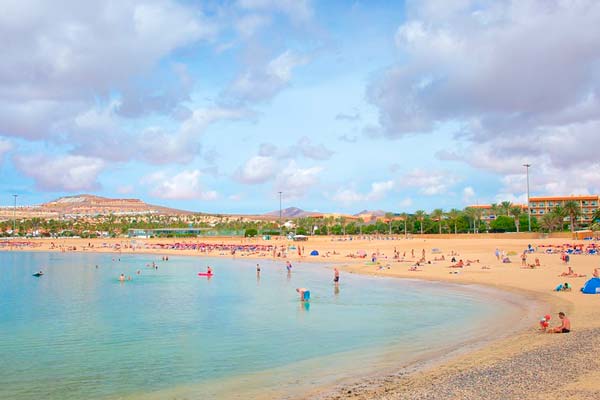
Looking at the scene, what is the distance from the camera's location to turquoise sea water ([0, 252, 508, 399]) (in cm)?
1262

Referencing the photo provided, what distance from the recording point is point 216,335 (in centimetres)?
1847

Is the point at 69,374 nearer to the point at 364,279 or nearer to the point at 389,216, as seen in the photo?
the point at 364,279

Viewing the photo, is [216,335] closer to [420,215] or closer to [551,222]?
[551,222]

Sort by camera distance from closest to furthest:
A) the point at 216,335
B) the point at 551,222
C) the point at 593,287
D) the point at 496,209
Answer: the point at 216,335
the point at 593,287
the point at 551,222
the point at 496,209

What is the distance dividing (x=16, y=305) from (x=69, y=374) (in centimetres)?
1683

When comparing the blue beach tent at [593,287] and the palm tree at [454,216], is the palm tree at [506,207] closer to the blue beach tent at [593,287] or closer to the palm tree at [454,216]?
the palm tree at [454,216]

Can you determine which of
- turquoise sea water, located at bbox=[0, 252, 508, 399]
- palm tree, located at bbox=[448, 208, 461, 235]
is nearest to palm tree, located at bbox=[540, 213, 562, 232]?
palm tree, located at bbox=[448, 208, 461, 235]

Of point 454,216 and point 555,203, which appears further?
point 555,203

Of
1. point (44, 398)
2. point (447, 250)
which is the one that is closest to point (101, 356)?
point (44, 398)

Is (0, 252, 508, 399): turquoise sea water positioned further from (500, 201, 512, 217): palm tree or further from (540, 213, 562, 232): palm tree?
(500, 201, 512, 217): palm tree

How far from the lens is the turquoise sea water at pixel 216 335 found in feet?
41.4

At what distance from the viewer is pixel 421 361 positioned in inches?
530

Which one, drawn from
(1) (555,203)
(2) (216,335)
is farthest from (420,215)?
(2) (216,335)

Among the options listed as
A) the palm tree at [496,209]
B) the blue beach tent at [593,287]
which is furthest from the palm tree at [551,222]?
the blue beach tent at [593,287]
